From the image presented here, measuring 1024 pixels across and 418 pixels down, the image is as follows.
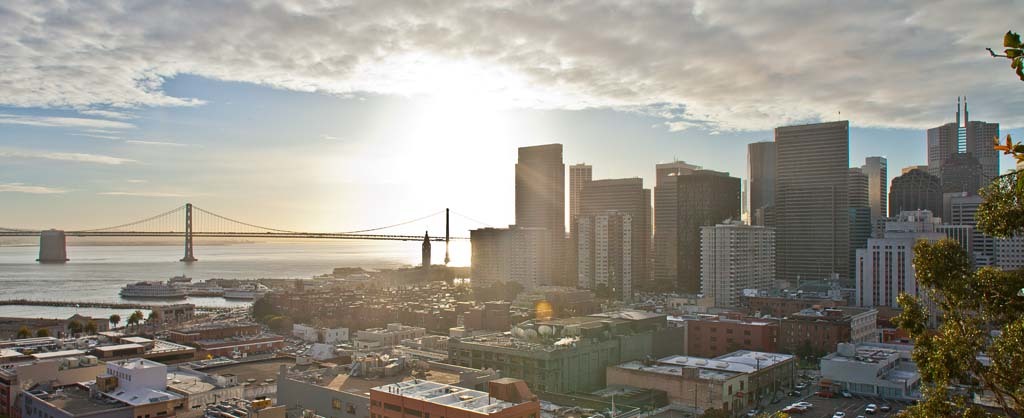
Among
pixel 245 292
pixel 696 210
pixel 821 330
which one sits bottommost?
pixel 245 292

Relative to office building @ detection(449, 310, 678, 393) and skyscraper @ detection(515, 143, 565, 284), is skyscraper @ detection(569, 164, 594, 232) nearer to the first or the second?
skyscraper @ detection(515, 143, 565, 284)

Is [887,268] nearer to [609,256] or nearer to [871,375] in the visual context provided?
[871,375]

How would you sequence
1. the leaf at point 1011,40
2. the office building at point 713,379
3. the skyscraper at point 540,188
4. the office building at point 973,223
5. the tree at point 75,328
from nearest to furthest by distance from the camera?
the leaf at point 1011,40, the office building at point 713,379, the tree at point 75,328, the office building at point 973,223, the skyscraper at point 540,188

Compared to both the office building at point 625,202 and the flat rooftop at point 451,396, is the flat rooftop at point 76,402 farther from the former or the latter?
the office building at point 625,202

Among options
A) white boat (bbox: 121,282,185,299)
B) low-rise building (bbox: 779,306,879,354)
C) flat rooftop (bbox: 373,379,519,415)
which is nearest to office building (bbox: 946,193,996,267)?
low-rise building (bbox: 779,306,879,354)

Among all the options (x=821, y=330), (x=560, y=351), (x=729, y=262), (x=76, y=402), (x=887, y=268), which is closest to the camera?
(x=76, y=402)

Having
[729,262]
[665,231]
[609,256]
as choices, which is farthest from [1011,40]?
[665,231]

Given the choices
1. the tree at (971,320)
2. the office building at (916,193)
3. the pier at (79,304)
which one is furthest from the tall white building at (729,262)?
the tree at (971,320)
